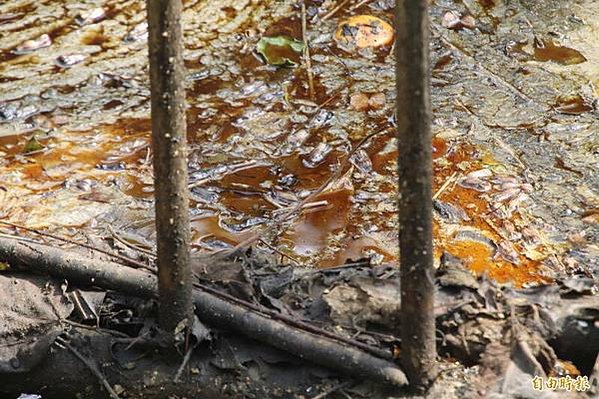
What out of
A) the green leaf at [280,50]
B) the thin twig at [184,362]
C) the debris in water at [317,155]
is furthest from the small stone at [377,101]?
the thin twig at [184,362]

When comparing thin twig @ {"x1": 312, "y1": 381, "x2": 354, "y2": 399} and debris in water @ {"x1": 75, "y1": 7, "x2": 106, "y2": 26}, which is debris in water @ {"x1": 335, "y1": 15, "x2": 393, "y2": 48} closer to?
debris in water @ {"x1": 75, "y1": 7, "x2": 106, "y2": 26}

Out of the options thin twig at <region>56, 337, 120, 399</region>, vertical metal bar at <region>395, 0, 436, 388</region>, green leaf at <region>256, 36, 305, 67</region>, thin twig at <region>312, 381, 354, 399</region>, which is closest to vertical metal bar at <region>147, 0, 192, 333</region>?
thin twig at <region>56, 337, 120, 399</region>

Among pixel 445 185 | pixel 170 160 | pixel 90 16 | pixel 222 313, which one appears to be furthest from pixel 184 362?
pixel 90 16

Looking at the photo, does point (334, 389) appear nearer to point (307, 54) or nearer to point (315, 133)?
point (315, 133)

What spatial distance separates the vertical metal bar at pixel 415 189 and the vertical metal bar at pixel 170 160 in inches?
17.8

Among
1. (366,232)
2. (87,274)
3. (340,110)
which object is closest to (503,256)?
(366,232)

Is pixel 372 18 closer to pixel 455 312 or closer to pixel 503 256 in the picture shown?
pixel 503 256

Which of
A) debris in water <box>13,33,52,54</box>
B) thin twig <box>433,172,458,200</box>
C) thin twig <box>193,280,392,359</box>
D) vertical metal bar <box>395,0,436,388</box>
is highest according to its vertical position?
vertical metal bar <box>395,0,436,388</box>

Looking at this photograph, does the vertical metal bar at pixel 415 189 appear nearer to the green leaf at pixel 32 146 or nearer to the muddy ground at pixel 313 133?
the muddy ground at pixel 313 133

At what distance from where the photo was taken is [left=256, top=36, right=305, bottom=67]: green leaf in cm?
420

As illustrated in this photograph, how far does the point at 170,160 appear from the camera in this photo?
5.55 feet

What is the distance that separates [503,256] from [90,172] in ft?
5.45

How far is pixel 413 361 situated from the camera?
1.67m

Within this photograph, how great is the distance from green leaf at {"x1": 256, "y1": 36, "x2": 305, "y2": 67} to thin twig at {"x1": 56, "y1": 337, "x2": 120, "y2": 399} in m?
2.51
